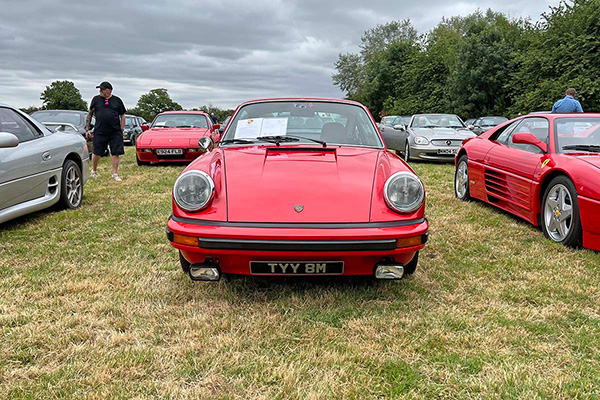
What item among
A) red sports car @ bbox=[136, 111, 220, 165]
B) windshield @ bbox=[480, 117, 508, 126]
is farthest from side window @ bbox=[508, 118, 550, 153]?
windshield @ bbox=[480, 117, 508, 126]

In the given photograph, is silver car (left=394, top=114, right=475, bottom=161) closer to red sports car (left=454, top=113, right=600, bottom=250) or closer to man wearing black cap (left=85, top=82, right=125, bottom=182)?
red sports car (left=454, top=113, right=600, bottom=250)

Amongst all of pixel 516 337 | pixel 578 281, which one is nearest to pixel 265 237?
pixel 516 337

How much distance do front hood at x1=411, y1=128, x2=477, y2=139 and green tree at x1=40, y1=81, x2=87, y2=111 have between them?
6086cm

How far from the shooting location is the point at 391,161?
3.25m

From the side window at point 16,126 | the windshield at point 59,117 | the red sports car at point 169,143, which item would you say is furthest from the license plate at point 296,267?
the windshield at point 59,117

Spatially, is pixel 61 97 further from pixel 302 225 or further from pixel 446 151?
pixel 302 225

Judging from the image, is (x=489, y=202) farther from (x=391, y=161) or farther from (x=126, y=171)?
(x=126, y=171)

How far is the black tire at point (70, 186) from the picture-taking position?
17.5 ft

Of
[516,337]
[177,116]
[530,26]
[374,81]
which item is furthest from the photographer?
[374,81]

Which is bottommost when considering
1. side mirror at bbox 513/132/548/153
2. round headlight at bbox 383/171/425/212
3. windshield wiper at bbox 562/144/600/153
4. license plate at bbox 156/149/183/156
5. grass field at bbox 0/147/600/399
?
grass field at bbox 0/147/600/399

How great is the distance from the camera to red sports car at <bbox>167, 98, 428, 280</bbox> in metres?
2.55

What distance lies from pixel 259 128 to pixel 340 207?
1.33 m

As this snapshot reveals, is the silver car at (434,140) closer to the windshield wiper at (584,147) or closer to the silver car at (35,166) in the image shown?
the windshield wiper at (584,147)

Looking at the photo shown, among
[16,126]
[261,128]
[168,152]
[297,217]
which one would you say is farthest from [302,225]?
[168,152]
